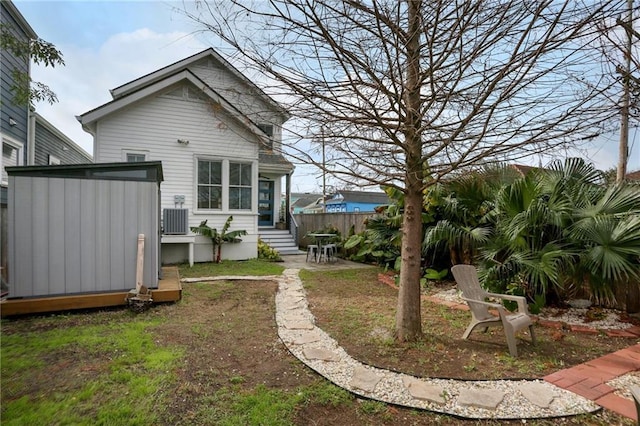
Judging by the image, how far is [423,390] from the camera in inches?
114

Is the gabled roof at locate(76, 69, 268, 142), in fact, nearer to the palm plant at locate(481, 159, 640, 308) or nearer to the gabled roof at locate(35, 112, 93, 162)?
the gabled roof at locate(35, 112, 93, 162)

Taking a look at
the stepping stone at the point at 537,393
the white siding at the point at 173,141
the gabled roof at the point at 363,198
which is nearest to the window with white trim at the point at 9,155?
the white siding at the point at 173,141

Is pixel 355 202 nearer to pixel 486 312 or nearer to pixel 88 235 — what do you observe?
pixel 88 235

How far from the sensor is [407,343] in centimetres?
385

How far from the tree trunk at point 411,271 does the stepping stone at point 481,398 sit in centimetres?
106

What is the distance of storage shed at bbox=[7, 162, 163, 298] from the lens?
484 cm

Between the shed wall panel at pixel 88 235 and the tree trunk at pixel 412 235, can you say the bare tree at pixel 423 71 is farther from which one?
the shed wall panel at pixel 88 235

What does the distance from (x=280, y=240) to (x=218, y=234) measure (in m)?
3.41

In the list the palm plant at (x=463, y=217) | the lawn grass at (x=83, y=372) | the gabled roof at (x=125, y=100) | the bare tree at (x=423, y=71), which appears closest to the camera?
the lawn grass at (x=83, y=372)

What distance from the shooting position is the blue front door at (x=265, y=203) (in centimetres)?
1485

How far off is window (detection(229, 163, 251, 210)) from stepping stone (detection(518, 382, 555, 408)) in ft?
30.1

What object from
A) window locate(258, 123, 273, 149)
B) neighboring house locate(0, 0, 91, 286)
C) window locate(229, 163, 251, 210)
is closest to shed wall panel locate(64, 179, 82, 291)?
neighboring house locate(0, 0, 91, 286)

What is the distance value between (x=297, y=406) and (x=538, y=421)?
1.88 metres

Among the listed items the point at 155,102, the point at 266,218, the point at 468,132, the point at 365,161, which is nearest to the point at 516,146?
the point at 468,132
